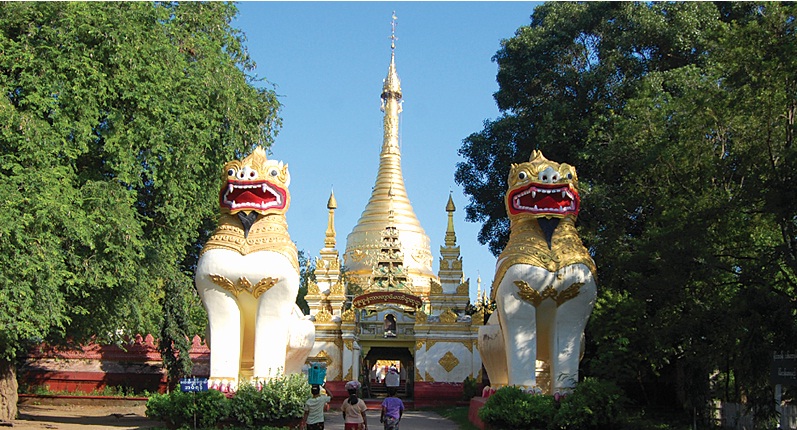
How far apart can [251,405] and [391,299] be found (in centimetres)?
1330

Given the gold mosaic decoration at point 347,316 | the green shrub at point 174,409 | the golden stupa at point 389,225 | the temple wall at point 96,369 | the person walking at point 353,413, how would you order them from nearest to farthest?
the person walking at point 353,413, the green shrub at point 174,409, the temple wall at point 96,369, the gold mosaic decoration at point 347,316, the golden stupa at point 389,225

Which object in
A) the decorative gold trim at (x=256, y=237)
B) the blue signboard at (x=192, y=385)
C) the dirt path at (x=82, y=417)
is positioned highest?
the decorative gold trim at (x=256, y=237)

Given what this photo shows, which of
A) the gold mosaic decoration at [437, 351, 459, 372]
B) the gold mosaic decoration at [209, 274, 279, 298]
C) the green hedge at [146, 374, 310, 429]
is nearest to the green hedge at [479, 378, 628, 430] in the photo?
the green hedge at [146, 374, 310, 429]

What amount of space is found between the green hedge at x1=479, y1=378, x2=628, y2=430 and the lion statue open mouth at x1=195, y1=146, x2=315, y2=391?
3601 mm

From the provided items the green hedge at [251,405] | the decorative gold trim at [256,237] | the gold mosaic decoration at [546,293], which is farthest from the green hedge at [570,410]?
the decorative gold trim at [256,237]

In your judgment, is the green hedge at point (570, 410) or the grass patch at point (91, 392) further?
the grass patch at point (91, 392)

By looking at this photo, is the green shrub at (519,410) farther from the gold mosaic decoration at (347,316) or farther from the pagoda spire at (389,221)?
the pagoda spire at (389,221)

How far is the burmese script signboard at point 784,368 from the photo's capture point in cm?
952

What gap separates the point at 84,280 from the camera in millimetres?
14219

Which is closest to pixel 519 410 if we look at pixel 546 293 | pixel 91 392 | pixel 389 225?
pixel 546 293

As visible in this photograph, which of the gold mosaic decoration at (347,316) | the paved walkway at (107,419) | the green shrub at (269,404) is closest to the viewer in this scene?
the green shrub at (269,404)

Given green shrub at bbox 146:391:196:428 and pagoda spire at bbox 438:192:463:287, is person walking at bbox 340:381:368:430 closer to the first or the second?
green shrub at bbox 146:391:196:428

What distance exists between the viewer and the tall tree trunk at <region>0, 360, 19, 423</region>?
1622 centimetres

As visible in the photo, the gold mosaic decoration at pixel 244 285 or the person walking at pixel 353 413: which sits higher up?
the gold mosaic decoration at pixel 244 285
